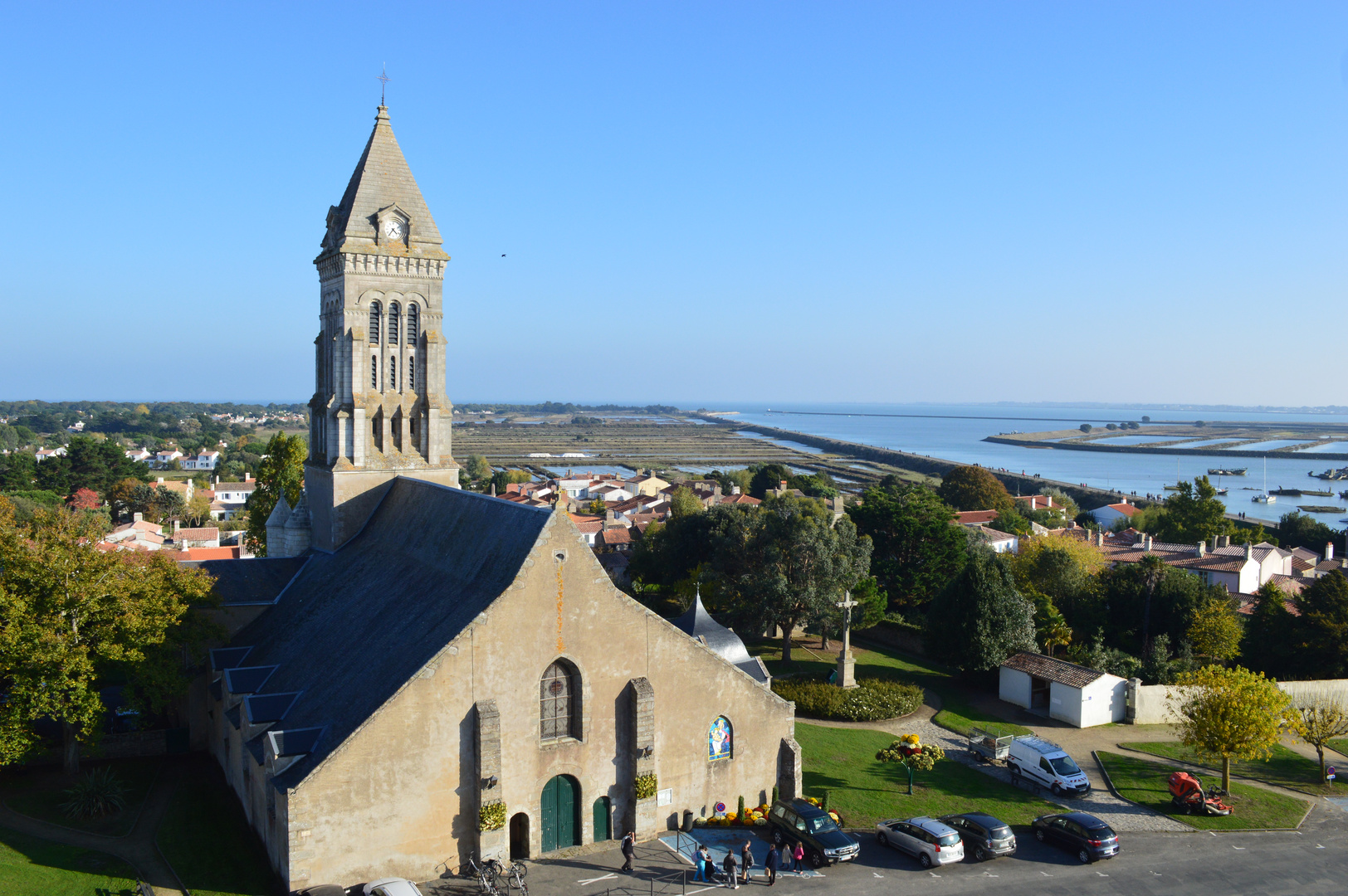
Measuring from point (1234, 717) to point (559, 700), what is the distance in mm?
23348

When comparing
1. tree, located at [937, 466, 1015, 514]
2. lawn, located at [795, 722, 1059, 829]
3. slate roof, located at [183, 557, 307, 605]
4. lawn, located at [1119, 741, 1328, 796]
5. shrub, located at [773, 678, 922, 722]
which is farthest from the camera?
tree, located at [937, 466, 1015, 514]

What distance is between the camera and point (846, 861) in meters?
26.0

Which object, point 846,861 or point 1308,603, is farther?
point 1308,603

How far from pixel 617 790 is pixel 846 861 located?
679 centimetres

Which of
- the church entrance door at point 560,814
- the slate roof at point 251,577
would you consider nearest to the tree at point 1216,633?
the church entrance door at point 560,814

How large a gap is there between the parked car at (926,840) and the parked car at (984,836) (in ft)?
1.10

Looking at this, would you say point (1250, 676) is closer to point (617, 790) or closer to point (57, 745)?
point (617, 790)

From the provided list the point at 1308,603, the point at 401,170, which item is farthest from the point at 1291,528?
the point at 401,170

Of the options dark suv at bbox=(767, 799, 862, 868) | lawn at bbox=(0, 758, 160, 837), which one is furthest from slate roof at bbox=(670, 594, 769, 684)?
lawn at bbox=(0, 758, 160, 837)

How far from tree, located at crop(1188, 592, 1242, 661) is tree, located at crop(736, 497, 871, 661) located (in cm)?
1677

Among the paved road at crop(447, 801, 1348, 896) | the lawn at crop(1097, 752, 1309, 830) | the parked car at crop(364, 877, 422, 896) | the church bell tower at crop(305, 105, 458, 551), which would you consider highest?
the church bell tower at crop(305, 105, 458, 551)

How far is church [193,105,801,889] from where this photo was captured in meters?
23.6

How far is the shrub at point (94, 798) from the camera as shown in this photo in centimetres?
2753

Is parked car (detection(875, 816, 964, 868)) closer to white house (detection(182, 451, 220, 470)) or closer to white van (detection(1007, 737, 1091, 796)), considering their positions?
white van (detection(1007, 737, 1091, 796))
